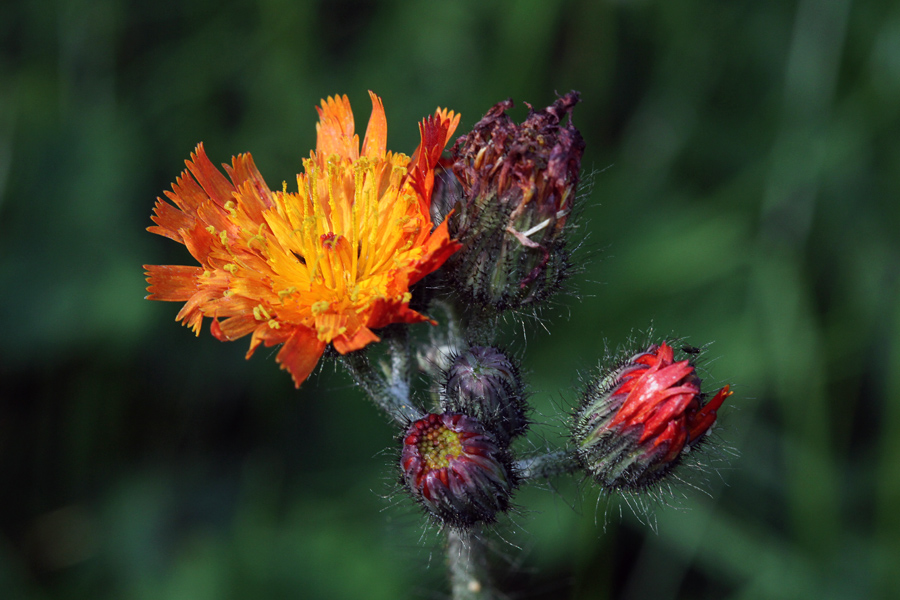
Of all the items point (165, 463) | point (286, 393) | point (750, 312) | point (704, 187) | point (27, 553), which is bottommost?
point (27, 553)

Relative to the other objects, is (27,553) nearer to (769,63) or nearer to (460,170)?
(460,170)

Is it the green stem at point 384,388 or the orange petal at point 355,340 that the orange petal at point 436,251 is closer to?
the orange petal at point 355,340

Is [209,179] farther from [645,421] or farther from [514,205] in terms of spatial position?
[645,421]

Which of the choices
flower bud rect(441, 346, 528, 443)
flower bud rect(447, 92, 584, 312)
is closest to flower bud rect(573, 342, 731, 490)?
flower bud rect(441, 346, 528, 443)

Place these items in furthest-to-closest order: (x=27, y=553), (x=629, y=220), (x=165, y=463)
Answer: (x=629, y=220) → (x=165, y=463) → (x=27, y=553)

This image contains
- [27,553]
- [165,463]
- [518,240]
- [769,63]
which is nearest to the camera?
[518,240]

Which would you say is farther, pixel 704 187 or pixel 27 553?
pixel 704 187

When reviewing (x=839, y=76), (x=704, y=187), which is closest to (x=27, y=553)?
(x=704, y=187)
